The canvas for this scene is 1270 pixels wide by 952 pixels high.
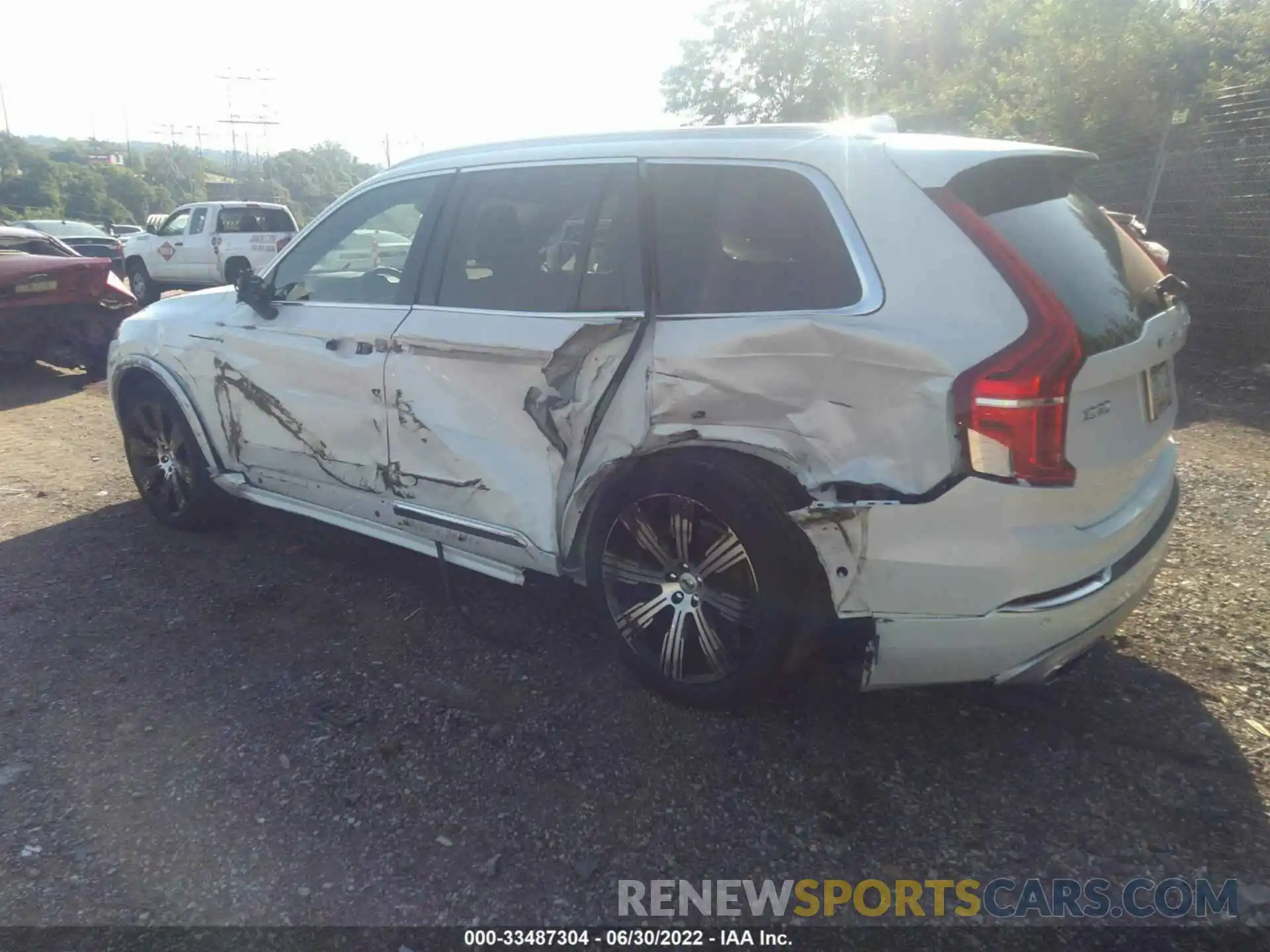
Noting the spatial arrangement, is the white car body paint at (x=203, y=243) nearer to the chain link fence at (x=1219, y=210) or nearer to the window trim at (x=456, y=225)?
the chain link fence at (x=1219, y=210)

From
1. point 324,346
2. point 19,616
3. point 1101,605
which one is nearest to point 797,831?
point 1101,605

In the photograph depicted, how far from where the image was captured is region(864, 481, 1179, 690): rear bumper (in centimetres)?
261

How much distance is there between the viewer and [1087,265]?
2.82 metres

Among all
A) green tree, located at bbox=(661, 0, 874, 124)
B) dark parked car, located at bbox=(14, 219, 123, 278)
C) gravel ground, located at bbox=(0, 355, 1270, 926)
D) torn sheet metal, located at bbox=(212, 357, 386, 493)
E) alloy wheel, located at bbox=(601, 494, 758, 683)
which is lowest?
gravel ground, located at bbox=(0, 355, 1270, 926)

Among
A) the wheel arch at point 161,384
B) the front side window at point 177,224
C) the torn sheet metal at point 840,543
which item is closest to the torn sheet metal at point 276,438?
the wheel arch at point 161,384

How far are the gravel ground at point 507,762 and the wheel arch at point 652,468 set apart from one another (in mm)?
553

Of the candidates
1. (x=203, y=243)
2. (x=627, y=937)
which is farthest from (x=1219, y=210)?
(x=203, y=243)

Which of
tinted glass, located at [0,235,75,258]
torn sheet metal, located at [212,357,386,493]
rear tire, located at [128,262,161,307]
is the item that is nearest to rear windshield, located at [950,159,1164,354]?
torn sheet metal, located at [212,357,386,493]

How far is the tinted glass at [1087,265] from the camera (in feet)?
8.68

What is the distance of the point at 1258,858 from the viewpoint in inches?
99.0

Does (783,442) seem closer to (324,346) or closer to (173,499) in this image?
(324,346)

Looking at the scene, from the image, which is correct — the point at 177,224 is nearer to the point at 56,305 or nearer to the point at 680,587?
the point at 56,305

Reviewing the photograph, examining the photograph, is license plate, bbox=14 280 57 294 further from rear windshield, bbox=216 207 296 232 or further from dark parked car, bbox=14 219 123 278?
dark parked car, bbox=14 219 123 278

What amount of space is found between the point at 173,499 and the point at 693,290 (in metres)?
3.37
